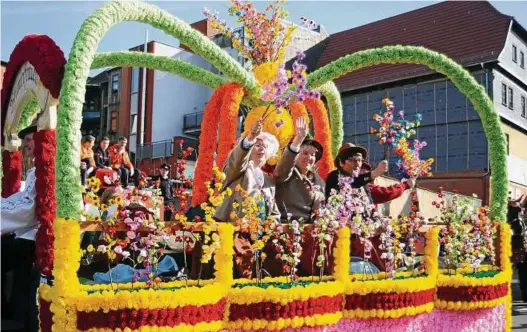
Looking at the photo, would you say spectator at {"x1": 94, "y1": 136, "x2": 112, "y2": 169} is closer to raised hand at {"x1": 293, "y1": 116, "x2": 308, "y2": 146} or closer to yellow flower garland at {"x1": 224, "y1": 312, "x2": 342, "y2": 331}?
raised hand at {"x1": 293, "y1": 116, "x2": 308, "y2": 146}

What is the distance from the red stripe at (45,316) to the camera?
3156mm

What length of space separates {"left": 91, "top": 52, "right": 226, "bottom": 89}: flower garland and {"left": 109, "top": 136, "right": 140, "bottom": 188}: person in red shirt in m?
2.22

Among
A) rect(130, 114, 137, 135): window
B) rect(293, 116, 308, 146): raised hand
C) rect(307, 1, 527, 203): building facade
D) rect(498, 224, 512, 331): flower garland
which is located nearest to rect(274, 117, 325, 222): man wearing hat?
rect(293, 116, 308, 146): raised hand

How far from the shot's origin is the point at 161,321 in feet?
10.2

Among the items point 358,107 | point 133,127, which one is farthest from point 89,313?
point 133,127

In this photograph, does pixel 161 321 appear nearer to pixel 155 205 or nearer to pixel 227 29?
pixel 155 205

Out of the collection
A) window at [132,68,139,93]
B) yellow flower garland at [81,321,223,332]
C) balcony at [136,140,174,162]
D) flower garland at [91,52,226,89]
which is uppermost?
window at [132,68,139,93]

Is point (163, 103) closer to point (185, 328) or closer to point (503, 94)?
point (503, 94)

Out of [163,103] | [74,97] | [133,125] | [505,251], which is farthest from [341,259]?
[133,125]

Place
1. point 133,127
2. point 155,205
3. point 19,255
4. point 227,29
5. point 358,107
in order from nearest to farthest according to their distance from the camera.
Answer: point 155,205 → point 19,255 → point 227,29 → point 358,107 → point 133,127

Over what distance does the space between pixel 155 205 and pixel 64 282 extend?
0.91m

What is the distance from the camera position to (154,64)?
7.40 metres

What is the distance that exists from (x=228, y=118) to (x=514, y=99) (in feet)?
61.5

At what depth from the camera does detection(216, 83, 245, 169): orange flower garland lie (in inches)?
285
